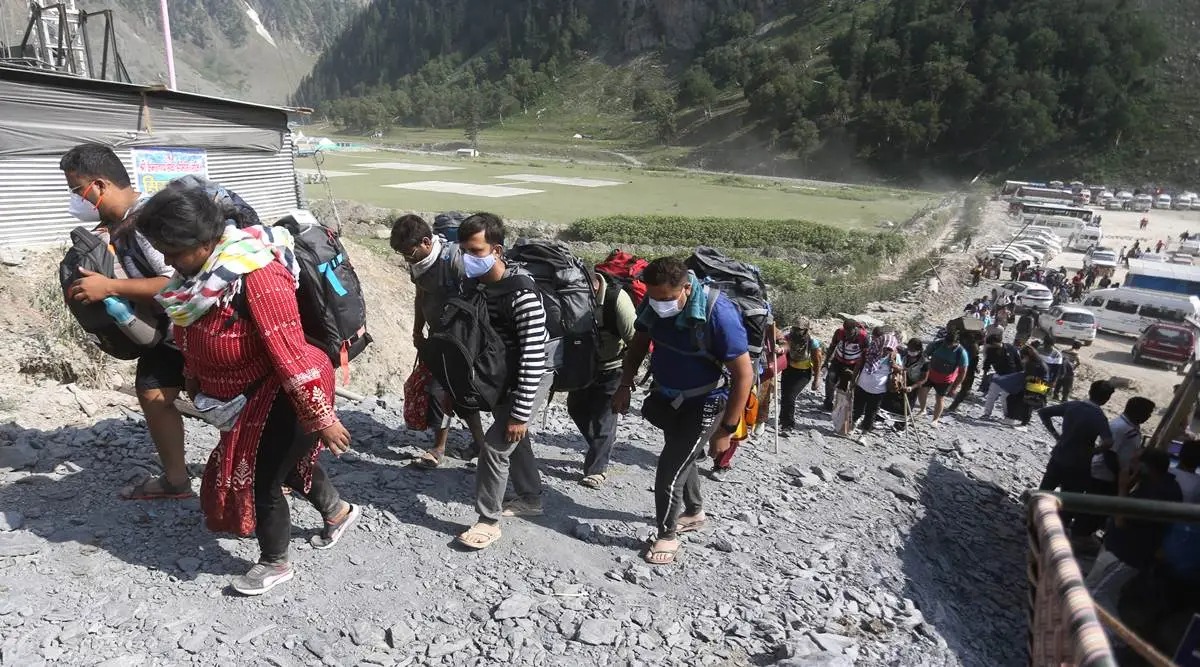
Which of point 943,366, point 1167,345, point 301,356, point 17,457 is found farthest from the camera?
point 1167,345

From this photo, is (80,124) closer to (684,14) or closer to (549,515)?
(549,515)

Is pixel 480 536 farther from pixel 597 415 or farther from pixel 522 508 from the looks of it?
pixel 597 415

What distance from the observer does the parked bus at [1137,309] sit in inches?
782

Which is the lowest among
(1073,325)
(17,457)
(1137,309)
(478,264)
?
(1073,325)

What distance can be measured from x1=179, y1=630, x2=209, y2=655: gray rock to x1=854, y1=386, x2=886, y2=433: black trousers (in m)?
6.35

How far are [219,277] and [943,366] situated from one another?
8444 mm

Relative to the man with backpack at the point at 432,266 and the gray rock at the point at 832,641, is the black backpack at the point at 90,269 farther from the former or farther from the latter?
the gray rock at the point at 832,641

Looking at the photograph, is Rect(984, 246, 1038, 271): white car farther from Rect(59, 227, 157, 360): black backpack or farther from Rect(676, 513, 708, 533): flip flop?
Rect(59, 227, 157, 360): black backpack

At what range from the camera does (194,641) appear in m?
2.88

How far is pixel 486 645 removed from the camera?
122 inches

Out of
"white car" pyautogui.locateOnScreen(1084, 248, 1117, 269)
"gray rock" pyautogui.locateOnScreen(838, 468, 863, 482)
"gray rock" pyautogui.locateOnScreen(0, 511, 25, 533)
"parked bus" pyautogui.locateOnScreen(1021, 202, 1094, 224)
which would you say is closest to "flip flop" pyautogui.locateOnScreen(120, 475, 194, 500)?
"gray rock" pyautogui.locateOnScreen(0, 511, 25, 533)

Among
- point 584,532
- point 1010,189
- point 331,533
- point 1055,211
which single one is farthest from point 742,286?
point 1010,189

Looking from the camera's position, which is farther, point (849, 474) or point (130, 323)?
point (849, 474)

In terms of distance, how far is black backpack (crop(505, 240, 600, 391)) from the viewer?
3.86 metres
